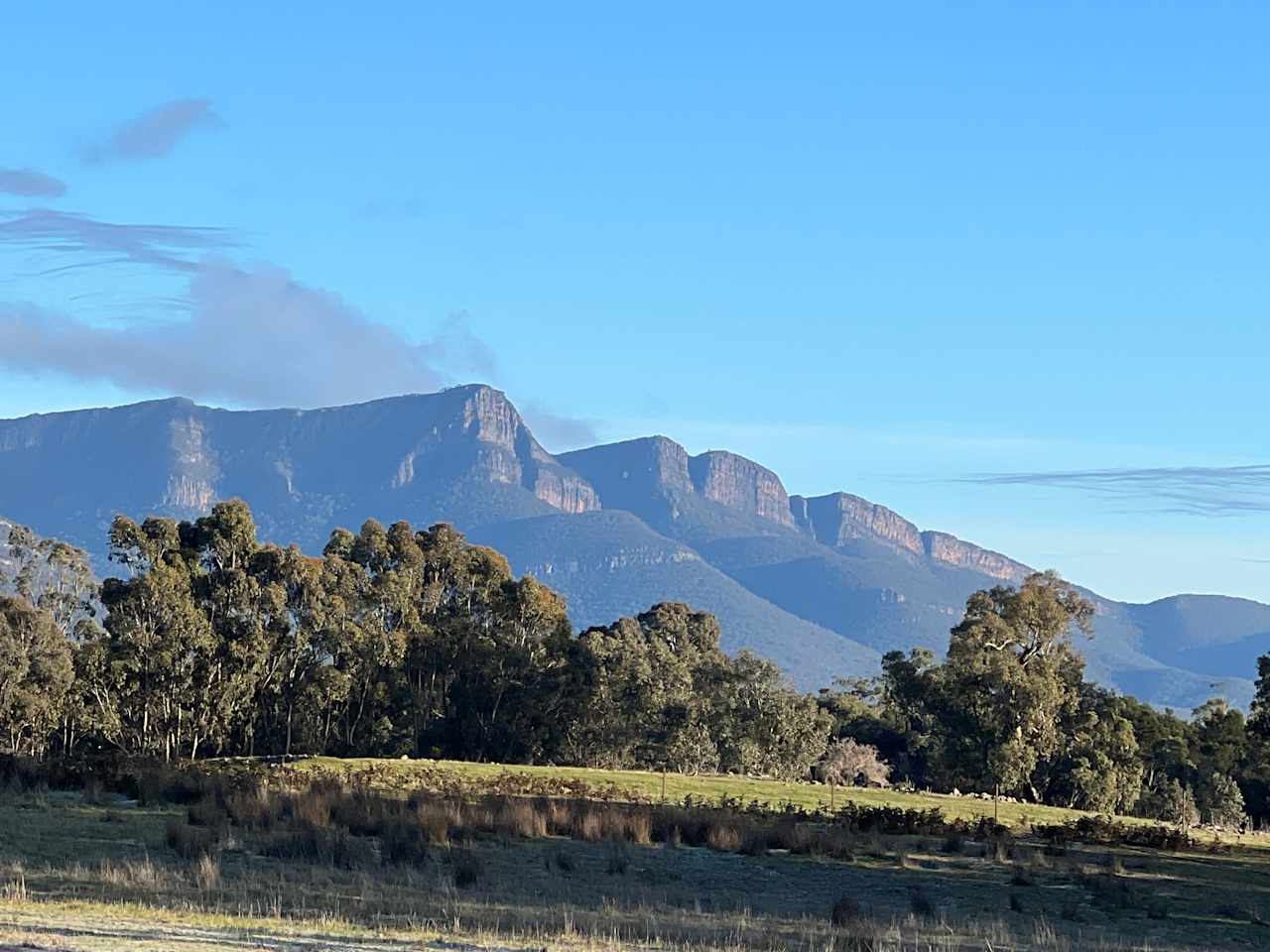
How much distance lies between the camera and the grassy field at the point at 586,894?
47.3ft

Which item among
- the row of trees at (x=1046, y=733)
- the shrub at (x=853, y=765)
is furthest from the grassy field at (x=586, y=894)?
the shrub at (x=853, y=765)

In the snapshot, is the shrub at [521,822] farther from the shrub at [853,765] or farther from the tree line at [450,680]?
the shrub at [853,765]

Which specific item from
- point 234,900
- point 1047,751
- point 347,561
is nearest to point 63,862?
point 234,900

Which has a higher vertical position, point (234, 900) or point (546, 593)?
point (546, 593)

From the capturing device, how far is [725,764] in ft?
216

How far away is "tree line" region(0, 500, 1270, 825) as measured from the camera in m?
56.9

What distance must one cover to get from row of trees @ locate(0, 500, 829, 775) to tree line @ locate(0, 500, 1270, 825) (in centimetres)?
8

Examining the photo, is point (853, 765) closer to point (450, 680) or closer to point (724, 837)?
point (450, 680)

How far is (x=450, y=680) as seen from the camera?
206 ft

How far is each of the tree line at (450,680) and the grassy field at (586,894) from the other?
92.8 feet

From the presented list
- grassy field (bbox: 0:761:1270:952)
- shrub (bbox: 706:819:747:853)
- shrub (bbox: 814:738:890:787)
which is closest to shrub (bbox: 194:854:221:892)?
grassy field (bbox: 0:761:1270:952)

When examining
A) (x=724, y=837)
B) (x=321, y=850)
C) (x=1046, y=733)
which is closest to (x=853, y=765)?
(x=1046, y=733)

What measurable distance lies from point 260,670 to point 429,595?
8017 mm

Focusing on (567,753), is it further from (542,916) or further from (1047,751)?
(542,916)
